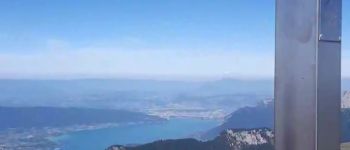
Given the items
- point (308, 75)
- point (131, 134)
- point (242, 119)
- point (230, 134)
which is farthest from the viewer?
point (242, 119)

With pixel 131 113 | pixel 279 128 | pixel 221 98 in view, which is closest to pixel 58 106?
pixel 131 113

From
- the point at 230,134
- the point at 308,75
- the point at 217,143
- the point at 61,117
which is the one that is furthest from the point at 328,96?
the point at 61,117

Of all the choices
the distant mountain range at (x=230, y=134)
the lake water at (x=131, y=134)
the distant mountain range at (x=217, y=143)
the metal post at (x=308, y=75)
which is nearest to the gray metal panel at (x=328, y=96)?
the metal post at (x=308, y=75)

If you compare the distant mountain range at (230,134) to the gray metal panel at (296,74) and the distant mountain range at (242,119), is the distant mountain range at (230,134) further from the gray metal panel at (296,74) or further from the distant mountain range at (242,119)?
the gray metal panel at (296,74)

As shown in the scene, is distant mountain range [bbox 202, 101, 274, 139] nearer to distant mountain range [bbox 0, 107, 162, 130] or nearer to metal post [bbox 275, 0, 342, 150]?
distant mountain range [bbox 0, 107, 162, 130]

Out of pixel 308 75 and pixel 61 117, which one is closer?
pixel 308 75

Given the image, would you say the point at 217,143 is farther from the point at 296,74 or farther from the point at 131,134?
the point at 296,74

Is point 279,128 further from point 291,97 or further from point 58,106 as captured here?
point 58,106
